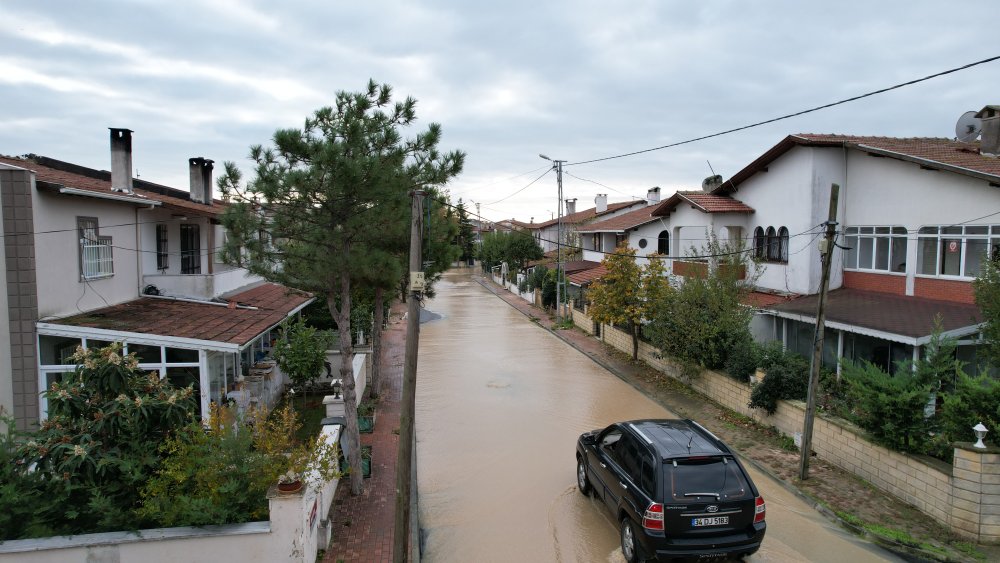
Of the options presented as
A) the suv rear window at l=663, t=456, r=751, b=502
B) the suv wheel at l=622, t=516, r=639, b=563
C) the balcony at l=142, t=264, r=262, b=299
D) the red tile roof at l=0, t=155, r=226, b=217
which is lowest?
the suv wheel at l=622, t=516, r=639, b=563

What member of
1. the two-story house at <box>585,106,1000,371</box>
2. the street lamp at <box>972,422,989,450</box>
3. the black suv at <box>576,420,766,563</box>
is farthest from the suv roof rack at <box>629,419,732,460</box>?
the two-story house at <box>585,106,1000,371</box>

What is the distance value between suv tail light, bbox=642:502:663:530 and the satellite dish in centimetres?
1905

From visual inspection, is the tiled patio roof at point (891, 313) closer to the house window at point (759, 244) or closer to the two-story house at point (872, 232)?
the two-story house at point (872, 232)

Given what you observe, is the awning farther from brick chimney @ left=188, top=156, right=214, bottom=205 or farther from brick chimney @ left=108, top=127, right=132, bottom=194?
brick chimney @ left=188, top=156, right=214, bottom=205

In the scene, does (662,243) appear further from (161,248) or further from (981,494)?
(981,494)

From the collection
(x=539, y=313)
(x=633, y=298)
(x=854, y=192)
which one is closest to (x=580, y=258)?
(x=539, y=313)

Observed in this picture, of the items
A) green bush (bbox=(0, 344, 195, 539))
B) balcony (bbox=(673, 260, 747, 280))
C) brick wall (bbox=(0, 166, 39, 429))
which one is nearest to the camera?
green bush (bbox=(0, 344, 195, 539))

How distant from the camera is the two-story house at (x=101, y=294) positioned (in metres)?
10.9

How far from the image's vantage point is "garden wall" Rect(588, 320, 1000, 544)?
898 cm

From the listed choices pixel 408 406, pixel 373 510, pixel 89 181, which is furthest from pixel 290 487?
pixel 89 181

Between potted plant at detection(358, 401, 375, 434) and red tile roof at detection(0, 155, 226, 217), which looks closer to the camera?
red tile roof at detection(0, 155, 226, 217)

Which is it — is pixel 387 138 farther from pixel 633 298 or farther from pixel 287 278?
pixel 633 298

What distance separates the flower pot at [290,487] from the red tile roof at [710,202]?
1864cm

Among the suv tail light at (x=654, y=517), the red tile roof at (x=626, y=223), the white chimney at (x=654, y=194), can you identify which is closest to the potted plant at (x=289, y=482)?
the suv tail light at (x=654, y=517)
